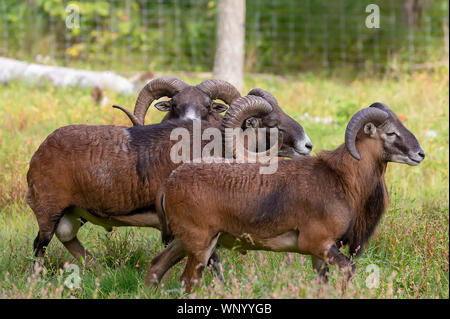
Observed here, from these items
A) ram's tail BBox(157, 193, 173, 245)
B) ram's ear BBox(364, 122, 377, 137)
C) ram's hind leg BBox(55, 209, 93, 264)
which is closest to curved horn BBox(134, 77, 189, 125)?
ram's hind leg BBox(55, 209, 93, 264)

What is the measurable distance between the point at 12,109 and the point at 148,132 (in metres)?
6.05

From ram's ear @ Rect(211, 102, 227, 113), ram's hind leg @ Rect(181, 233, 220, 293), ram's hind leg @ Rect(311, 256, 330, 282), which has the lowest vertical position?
ram's hind leg @ Rect(311, 256, 330, 282)

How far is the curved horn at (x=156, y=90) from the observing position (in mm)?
8461

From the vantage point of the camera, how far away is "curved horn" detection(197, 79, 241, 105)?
27.0ft

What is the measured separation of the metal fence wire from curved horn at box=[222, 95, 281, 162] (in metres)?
12.7

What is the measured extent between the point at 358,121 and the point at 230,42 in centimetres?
956

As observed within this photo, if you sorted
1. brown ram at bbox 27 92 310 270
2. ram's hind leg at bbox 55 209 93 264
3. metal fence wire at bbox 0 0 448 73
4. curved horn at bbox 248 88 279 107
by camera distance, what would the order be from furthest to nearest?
metal fence wire at bbox 0 0 448 73 → curved horn at bbox 248 88 279 107 → ram's hind leg at bbox 55 209 93 264 → brown ram at bbox 27 92 310 270

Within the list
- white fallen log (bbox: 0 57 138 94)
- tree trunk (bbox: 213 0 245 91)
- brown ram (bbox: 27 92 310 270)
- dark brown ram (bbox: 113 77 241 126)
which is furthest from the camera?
tree trunk (bbox: 213 0 245 91)

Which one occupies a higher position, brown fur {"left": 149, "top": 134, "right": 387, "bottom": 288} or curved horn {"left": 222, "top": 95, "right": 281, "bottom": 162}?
curved horn {"left": 222, "top": 95, "right": 281, "bottom": 162}

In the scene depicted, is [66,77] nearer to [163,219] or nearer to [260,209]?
[163,219]

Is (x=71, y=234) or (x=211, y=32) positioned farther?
(x=211, y=32)

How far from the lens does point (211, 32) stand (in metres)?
21.7

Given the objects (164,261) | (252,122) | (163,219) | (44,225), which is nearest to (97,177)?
(44,225)

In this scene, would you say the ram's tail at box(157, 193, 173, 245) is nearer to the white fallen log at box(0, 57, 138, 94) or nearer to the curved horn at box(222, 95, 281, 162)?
the curved horn at box(222, 95, 281, 162)
